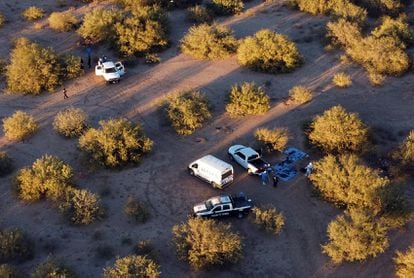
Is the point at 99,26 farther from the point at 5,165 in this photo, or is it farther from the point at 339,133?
the point at 339,133

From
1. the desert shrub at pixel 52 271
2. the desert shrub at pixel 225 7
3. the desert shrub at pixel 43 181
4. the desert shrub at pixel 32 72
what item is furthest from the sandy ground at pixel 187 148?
the desert shrub at pixel 225 7

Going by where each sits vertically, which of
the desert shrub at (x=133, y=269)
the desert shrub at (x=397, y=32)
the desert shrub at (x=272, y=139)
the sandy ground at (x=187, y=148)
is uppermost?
the desert shrub at (x=397, y=32)

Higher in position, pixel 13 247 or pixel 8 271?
pixel 8 271

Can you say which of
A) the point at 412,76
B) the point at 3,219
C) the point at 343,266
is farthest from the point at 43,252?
the point at 412,76

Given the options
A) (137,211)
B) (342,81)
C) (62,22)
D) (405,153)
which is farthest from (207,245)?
(62,22)

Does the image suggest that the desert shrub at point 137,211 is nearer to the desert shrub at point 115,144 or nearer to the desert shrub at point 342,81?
the desert shrub at point 115,144

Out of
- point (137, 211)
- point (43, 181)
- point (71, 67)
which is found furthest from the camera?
point (71, 67)
